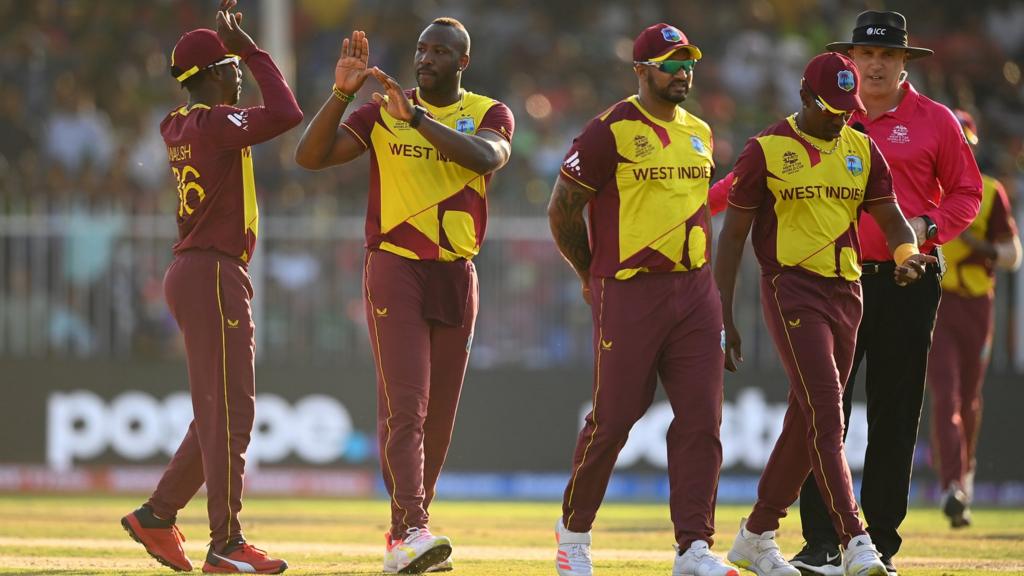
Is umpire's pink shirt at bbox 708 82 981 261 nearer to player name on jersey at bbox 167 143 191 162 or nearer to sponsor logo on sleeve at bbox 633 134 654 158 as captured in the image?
sponsor logo on sleeve at bbox 633 134 654 158

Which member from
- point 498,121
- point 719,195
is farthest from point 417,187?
point 719,195

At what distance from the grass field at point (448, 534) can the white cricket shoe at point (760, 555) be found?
50 centimetres

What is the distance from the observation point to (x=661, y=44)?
290 inches

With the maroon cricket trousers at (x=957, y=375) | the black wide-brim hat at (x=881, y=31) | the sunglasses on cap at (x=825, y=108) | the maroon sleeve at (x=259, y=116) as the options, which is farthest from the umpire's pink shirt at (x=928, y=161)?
the maroon cricket trousers at (x=957, y=375)

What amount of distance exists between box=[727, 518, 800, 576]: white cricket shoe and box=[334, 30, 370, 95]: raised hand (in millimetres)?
2717

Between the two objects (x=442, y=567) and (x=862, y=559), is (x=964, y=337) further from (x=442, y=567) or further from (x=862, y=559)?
(x=442, y=567)

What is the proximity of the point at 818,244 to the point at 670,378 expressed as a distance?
88 centimetres

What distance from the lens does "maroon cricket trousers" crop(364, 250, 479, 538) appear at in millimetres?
7715

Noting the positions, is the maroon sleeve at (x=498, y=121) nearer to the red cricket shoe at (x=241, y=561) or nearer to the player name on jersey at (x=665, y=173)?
the player name on jersey at (x=665, y=173)

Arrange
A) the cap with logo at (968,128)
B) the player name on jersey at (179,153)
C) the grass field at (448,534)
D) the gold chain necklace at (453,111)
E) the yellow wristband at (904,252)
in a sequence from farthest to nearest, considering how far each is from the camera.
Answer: the cap with logo at (968,128)
the grass field at (448,534)
the gold chain necklace at (453,111)
the player name on jersey at (179,153)
the yellow wristband at (904,252)

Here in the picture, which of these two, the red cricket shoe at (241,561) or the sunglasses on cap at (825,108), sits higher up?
the sunglasses on cap at (825,108)

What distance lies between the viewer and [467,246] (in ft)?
26.5

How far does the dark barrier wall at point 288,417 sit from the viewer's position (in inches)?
583

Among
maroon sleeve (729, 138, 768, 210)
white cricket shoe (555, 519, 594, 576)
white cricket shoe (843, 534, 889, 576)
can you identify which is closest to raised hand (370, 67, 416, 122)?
maroon sleeve (729, 138, 768, 210)
